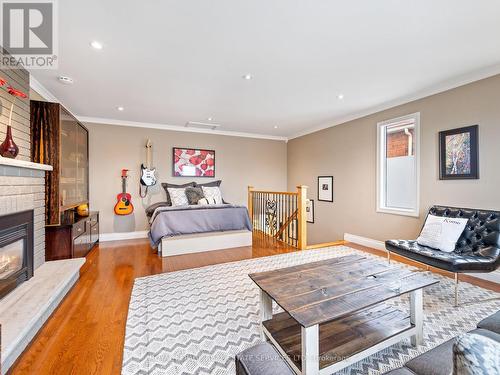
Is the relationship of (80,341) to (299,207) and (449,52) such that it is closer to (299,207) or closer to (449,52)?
(299,207)

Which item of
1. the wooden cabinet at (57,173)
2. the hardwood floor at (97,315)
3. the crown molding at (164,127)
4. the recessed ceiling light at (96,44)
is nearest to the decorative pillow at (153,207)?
the hardwood floor at (97,315)

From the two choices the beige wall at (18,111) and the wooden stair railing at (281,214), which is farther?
the wooden stair railing at (281,214)

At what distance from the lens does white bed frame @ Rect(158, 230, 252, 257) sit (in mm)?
3738

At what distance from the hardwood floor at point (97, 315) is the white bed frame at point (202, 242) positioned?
152mm

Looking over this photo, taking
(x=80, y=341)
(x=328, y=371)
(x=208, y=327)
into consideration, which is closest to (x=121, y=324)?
(x=80, y=341)

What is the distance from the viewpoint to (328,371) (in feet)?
4.19

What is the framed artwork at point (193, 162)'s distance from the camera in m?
5.30

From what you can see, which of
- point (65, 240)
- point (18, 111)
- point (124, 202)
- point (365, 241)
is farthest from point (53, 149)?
point (365, 241)

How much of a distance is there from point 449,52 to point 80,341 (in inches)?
166

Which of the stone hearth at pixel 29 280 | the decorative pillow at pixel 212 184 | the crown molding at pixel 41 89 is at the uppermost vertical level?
the crown molding at pixel 41 89

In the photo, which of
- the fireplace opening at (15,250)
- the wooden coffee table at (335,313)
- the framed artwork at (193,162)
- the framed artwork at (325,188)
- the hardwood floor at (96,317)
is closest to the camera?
the wooden coffee table at (335,313)

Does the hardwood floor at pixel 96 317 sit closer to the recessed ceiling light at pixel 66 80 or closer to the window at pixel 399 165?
the window at pixel 399 165

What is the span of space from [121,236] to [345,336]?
4704 mm

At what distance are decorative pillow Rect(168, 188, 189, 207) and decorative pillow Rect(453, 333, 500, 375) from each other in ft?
14.7
